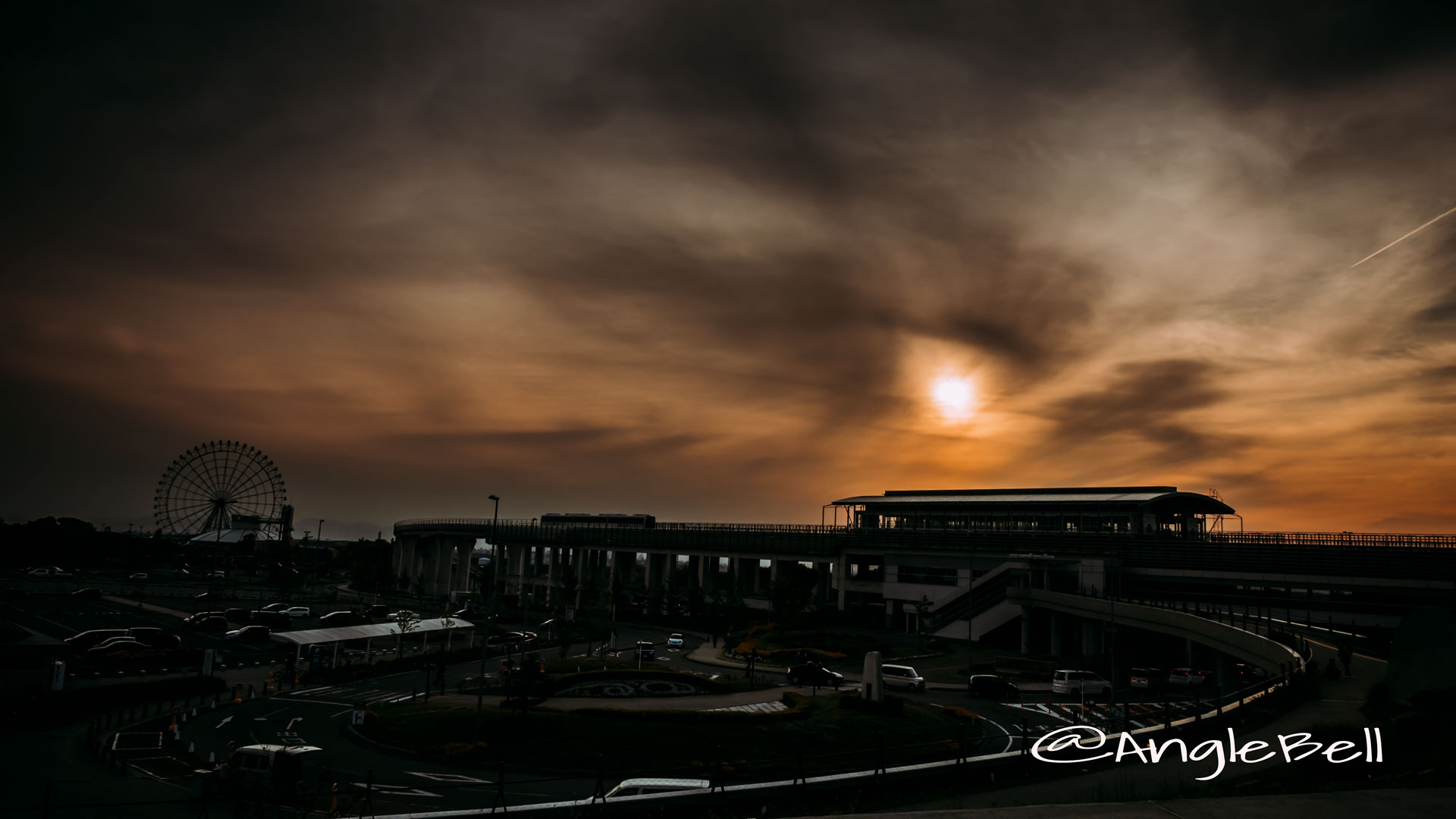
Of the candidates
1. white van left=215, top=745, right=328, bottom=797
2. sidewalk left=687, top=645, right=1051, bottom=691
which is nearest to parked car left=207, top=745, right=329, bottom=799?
white van left=215, top=745, right=328, bottom=797

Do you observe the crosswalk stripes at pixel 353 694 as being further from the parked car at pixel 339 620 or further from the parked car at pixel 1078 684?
the parked car at pixel 1078 684

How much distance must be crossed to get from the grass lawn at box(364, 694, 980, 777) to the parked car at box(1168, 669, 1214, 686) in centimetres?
3217

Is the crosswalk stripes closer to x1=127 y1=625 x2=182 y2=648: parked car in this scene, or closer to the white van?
the white van

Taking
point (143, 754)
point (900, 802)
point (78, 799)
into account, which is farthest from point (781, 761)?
point (143, 754)

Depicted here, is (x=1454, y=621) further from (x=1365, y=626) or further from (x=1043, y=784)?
(x=1365, y=626)

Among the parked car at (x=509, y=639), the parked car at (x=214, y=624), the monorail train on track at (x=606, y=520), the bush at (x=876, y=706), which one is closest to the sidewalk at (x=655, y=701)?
the bush at (x=876, y=706)

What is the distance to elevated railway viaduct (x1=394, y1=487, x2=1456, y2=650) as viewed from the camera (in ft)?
242

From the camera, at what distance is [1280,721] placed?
2809 centimetres

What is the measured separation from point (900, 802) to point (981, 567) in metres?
82.7

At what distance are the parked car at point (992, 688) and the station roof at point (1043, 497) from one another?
170 ft

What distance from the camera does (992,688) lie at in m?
55.3

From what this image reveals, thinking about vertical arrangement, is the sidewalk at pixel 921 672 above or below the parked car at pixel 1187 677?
below

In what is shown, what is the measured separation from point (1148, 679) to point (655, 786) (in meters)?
54.6

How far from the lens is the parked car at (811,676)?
61.1 m
